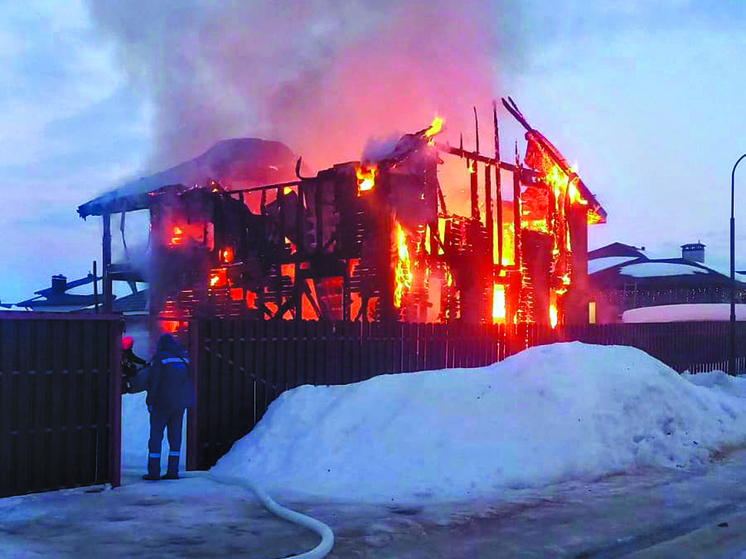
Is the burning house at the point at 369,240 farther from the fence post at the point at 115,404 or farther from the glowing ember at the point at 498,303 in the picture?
the fence post at the point at 115,404

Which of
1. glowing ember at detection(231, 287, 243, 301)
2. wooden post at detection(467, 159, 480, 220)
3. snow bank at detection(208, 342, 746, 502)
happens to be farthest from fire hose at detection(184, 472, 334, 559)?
wooden post at detection(467, 159, 480, 220)

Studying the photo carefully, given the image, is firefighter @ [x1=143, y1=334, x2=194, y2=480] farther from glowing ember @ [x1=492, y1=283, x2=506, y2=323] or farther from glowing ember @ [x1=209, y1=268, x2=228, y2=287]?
glowing ember @ [x1=492, y1=283, x2=506, y2=323]

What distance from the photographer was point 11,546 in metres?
5.54

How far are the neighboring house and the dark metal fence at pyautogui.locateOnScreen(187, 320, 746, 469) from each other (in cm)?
3063

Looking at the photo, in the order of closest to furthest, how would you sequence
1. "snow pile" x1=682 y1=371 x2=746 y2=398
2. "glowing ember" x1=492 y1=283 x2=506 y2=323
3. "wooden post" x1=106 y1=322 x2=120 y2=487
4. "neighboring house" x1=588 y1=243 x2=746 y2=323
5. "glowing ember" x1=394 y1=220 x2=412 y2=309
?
"wooden post" x1=106 y1=322 x2=120 y2=487 < "snow pile" x1=682 y1=371 x2=746 y2=398 < "glowing ember" x1=394 y1=220 x2=412 y2=309 < "glowing ember" x1=492 y1=283 x2=506 y2=323 < "neighboring house" x1=588 y1=243 x2=746 y2=323

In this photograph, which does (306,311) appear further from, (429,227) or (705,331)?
(705,331)

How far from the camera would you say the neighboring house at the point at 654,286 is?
43875 millimetres

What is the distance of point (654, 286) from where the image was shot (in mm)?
44906

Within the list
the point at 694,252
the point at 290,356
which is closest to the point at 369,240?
the point at 290,356

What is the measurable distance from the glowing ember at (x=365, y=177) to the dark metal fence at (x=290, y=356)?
22.0 ft

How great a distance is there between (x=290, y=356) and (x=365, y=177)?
11546 millimetres

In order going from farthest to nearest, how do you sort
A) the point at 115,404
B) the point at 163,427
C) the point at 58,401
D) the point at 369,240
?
the point at 369,240 < the point at 163,427 < the point at 115,404 < the point at 58,401

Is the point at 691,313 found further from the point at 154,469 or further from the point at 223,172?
the point at 154,469

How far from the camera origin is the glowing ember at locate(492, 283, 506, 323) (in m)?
24.1
